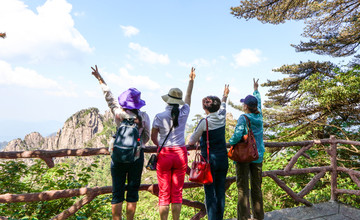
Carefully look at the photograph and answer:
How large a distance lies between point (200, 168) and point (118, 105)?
3.83 ft

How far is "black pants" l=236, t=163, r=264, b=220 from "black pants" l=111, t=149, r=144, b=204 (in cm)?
136

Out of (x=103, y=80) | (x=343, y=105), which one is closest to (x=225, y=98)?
(x=103, y=80)

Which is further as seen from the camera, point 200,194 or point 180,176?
point 200,194

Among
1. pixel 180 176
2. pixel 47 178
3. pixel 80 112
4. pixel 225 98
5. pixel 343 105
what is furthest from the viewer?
pixel 80 112

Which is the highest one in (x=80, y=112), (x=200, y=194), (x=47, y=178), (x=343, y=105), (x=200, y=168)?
(x=80, y=112)

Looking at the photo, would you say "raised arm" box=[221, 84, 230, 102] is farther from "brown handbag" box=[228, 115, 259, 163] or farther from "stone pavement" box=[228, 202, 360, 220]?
"stone pavement" box=[228, 202, 360, 220]

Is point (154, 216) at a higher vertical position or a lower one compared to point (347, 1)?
lower

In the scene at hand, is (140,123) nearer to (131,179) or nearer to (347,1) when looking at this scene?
(131,179)

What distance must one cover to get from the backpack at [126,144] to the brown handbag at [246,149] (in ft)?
4.13

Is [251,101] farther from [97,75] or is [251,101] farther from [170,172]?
[97,75]

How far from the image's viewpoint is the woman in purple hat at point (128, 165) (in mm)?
2391

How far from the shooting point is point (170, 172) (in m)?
2.62

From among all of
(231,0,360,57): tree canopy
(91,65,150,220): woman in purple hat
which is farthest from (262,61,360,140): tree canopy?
(91,65,150,220): woman in purple hat

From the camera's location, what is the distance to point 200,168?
8.67 feet
